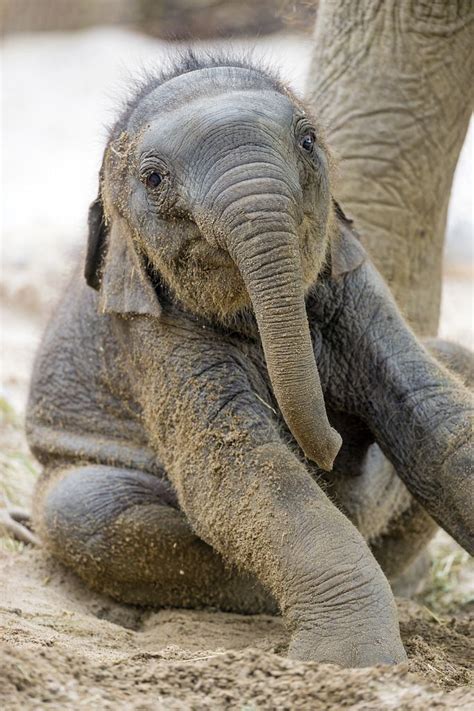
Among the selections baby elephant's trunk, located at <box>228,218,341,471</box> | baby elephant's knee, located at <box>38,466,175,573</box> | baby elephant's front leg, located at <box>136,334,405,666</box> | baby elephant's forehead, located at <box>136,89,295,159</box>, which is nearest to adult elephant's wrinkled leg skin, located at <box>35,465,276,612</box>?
baby elephant's knee, located at <box>38,466,175,573</box>

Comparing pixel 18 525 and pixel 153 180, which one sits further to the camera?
pixel 18 525

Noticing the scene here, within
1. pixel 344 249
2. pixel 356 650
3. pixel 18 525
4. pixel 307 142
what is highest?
pixel 307 142

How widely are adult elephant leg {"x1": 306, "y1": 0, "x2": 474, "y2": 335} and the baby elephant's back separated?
1.48 m

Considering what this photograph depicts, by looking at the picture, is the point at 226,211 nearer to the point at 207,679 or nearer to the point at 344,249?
the point at 344,249

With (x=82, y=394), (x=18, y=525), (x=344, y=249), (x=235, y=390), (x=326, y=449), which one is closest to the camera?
(x=326, y=449)

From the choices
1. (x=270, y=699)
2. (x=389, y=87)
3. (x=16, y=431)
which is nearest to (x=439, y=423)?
(x=270, y=699)

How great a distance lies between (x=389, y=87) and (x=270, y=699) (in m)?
3.56

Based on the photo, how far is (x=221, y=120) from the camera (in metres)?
3.97

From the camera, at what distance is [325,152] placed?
14.7ft

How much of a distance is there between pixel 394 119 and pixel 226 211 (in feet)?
8.05

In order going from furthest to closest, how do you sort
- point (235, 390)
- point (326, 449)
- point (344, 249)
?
point (344, 249), point (235, 390), point (326, 449)

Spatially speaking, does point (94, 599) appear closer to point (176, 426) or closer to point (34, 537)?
point (34, 537)

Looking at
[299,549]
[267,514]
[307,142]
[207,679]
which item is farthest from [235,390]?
[207,679]

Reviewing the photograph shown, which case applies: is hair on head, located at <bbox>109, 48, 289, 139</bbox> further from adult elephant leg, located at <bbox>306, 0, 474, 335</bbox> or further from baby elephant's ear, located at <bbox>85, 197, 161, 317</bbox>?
adult elephant leg, located at <bbox>306, 0, 474, 335</bbox>
